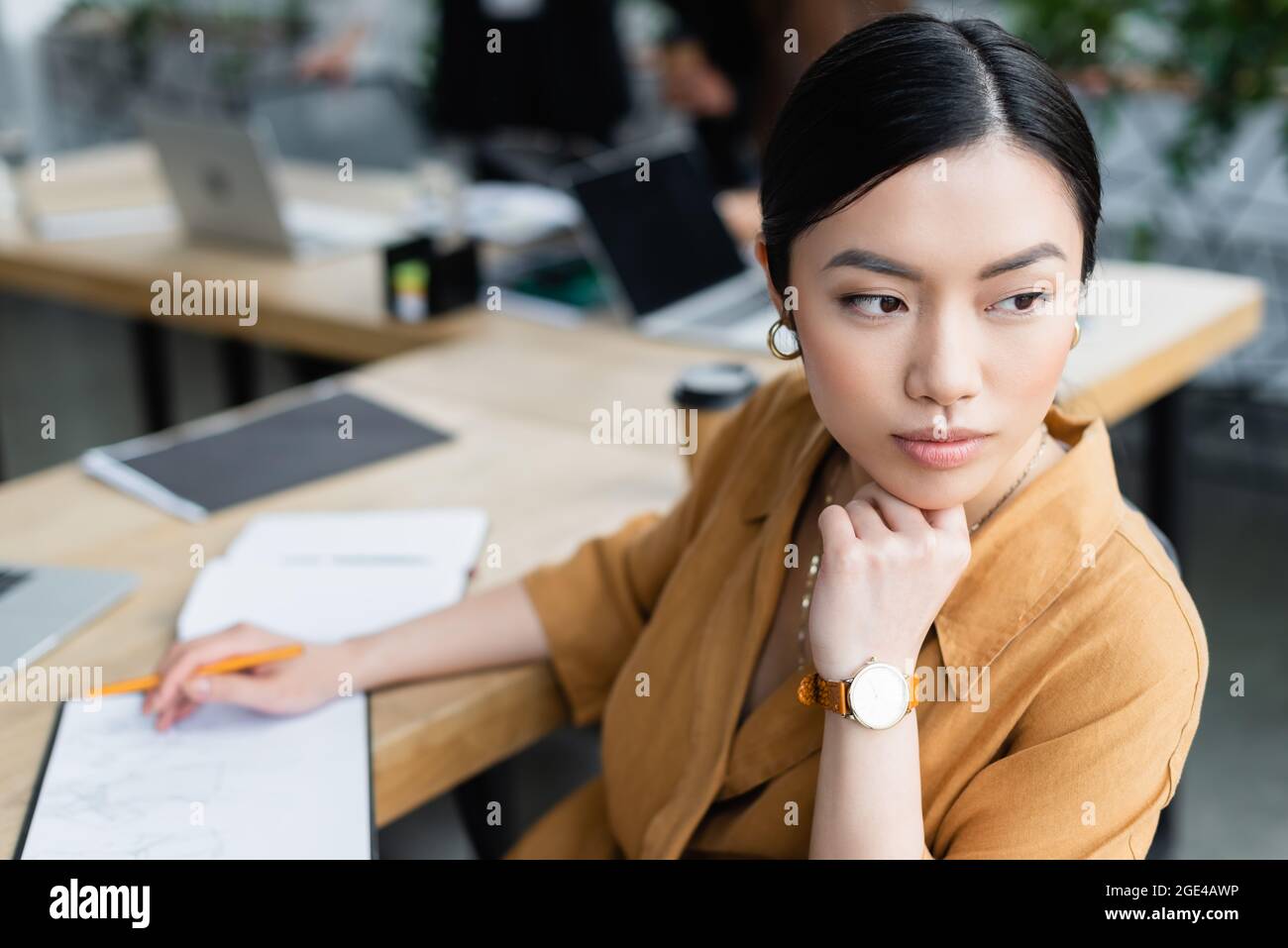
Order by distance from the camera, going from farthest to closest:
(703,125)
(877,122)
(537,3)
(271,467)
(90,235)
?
(537,3), (703,125), (90,235), (271,467), (877,122)

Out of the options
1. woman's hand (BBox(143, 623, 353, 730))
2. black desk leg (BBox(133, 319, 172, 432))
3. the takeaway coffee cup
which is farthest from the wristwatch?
black desk leg (BBox(133, 319, 172, 432))

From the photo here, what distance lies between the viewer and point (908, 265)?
82 cm

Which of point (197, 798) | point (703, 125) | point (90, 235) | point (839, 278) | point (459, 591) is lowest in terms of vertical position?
point (197, 798)

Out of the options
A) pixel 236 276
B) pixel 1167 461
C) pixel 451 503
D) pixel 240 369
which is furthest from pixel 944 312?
pixel 240 369

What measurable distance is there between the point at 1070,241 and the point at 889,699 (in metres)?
0.31

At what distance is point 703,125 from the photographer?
326cm

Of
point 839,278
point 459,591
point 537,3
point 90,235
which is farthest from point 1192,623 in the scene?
point 537,3

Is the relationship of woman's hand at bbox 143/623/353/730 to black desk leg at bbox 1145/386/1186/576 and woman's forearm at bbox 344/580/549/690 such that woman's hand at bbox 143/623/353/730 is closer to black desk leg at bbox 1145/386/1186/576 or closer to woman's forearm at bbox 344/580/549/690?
woman's forearm at bbox 344/580/549/690

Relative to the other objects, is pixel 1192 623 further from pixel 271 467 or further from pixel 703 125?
pixel 703 125

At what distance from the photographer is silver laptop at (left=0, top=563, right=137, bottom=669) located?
121 cm

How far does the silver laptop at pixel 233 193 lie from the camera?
8.21ft

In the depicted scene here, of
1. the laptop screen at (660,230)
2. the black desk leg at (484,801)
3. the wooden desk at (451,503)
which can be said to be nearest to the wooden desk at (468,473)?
the wooden desk at (451,503)
